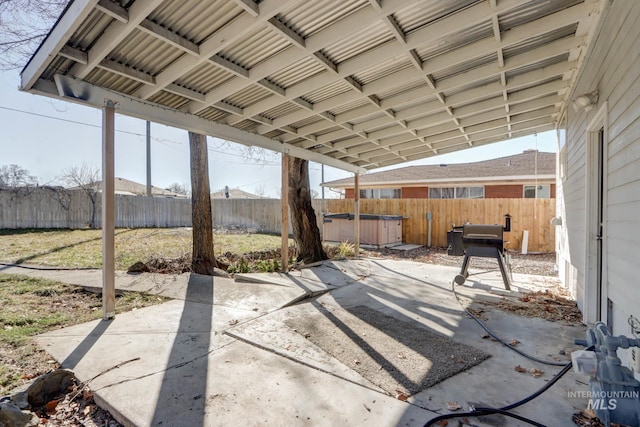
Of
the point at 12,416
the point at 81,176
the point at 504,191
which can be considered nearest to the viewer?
the point at 12,416

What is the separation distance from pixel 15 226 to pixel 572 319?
17.5 m

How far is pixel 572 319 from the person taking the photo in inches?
149

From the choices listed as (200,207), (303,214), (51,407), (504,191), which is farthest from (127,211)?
(504,191)

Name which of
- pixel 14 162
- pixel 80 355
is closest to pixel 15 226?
pixel 14 162

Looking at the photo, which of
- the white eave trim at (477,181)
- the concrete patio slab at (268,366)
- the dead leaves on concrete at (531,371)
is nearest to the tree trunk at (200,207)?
the concrete patio slab at (268,366)

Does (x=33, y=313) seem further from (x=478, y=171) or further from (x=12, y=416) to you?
(x=478, y=171)

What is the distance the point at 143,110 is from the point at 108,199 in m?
1.15

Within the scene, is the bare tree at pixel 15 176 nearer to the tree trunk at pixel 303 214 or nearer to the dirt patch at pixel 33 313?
the dirt patch at pixel 33 313

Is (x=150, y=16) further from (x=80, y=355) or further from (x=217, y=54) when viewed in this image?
(x=80, y=355)

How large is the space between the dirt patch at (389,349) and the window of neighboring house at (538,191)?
12.9 meters

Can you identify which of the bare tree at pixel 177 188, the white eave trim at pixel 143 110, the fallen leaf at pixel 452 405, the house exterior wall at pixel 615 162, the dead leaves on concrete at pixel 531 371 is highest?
the bare tree at pixel 177 188

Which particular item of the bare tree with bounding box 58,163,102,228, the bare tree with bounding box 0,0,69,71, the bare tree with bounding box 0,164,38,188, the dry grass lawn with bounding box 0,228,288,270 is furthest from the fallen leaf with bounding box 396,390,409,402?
the bare tree with bounding box 58,163,102,228

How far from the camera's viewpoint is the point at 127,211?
14719mm

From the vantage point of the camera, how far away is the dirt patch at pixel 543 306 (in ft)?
12.8
